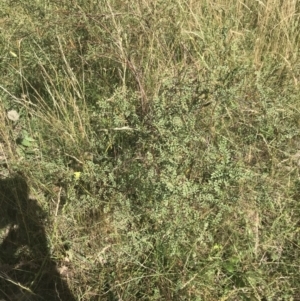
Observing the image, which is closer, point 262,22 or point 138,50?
point 138,50

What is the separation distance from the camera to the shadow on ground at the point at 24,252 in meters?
1.78

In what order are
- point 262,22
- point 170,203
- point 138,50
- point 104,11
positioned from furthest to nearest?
point 262,22 < point 104,11 < point 138,50 < point 170,203

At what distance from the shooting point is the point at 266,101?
6.70 feet

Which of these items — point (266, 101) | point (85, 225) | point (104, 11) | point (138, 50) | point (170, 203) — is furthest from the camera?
point (104, 11)

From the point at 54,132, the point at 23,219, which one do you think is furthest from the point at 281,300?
the point at 54,132

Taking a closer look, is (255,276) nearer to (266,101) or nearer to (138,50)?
(266,101)

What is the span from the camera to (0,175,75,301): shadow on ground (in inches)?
70.2

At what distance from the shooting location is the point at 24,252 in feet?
6.22

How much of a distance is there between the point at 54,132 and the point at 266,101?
1163 mm

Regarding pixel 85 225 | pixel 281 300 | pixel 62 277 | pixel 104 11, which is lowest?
pixel 281 300

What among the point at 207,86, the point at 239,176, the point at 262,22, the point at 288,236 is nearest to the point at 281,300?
the point at 288,236

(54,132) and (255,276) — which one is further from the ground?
(54,132)

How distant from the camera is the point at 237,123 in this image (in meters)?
2.10

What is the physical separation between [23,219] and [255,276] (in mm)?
1149
